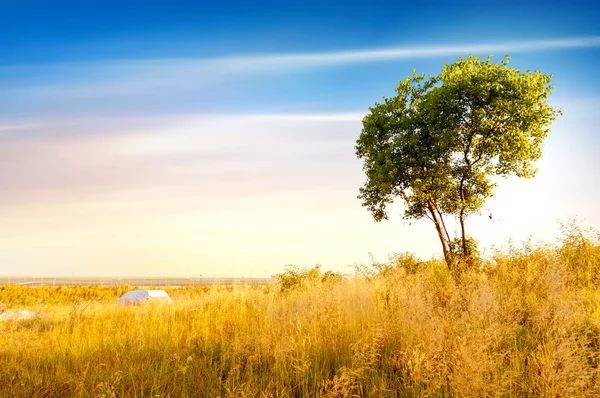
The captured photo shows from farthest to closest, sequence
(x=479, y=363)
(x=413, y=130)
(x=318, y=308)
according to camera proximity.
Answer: (x=413, y=130) → (x=318, y=308) → (x=479, y=363)

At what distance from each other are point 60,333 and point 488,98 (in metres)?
18.7

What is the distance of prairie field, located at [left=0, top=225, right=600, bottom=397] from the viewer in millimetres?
4422

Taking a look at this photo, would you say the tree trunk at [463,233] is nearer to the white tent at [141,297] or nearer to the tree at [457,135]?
the tree at [457,135]

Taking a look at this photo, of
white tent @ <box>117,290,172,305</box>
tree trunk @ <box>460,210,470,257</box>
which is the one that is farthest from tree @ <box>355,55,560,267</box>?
white tent @ <box>117,290,172,305</box>

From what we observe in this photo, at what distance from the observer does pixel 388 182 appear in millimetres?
20891

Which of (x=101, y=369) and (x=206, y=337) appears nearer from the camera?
(x=101, y=369)

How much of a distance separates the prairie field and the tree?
11.4 meters

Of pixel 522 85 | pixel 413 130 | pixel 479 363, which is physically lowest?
pixel 479 363

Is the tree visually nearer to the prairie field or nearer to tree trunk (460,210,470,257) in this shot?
tree trunk (460,210,470,257)

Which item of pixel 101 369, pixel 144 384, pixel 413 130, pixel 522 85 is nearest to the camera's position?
pixel 144 384

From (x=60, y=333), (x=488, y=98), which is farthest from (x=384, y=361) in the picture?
(x=488, y=98)

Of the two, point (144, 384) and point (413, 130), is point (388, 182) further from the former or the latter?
point (144, 384)

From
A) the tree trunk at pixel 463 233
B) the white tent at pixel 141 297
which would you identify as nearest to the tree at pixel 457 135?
the tree trunk at pixel 463 233

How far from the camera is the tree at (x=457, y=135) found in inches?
776
